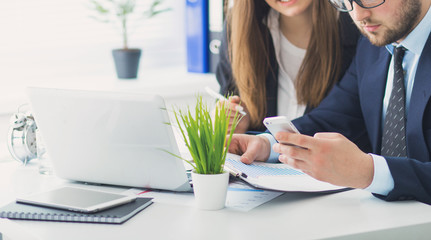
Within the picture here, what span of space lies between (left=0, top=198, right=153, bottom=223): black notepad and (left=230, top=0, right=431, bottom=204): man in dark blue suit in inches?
13.0

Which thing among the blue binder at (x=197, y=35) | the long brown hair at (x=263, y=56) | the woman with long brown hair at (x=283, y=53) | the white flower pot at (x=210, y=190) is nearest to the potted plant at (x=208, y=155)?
the white flower pot at (x=210, y=190)

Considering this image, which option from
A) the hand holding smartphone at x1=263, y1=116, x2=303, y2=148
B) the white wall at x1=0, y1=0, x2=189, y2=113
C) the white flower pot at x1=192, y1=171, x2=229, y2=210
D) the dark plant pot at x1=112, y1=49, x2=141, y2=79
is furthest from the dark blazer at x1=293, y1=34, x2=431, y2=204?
the white wall at x1=0, y1=0, x2=189, y2=113

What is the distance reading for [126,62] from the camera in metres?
2.91

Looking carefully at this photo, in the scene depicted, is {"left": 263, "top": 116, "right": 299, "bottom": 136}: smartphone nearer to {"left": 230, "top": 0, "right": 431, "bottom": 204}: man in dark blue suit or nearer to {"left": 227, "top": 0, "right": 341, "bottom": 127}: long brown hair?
{"left": 230, "top": 0, "right": 431, "bottom": 204}: man in dark blue suit

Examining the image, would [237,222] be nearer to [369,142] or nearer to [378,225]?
[378,225]

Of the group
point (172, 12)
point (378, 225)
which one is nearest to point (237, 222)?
point (378, 225)

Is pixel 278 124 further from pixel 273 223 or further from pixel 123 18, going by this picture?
pixel 123 18

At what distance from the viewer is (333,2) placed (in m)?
1.67

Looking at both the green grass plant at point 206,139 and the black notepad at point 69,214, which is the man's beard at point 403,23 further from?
the black notepad at point 69,214

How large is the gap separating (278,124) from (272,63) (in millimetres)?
1055

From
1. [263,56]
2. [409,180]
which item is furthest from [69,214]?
[263,56]

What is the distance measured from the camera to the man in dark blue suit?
1.26 meters

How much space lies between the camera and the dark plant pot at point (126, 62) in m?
2.87

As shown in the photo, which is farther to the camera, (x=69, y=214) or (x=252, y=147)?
Answer: (x=252, y=147)
